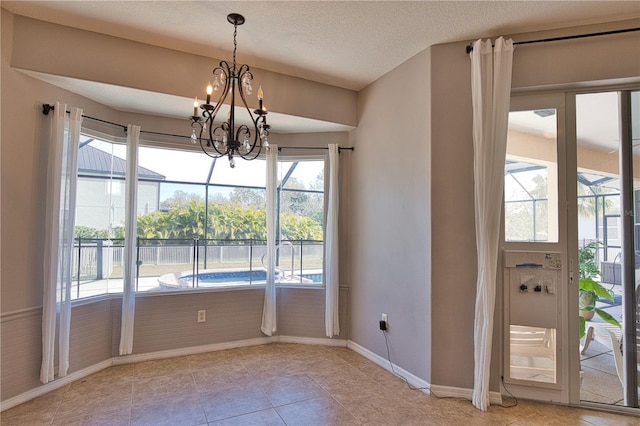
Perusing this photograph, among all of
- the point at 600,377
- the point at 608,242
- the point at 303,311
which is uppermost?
the point at 608,242

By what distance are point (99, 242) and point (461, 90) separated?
3.52 m

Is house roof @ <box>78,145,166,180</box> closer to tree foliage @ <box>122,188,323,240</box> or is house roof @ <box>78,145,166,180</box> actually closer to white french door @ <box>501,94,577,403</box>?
tree foliage @ <box>122,188,323,240</box>

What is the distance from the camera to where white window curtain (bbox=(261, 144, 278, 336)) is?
3592 mm

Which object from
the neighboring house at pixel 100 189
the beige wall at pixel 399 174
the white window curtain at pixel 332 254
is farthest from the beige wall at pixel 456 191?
the neighboring house at pixel 100 189

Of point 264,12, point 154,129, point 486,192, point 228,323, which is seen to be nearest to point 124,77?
point 154,129

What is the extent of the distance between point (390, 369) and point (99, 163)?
3.39m

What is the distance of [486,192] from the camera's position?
2389 millimetres

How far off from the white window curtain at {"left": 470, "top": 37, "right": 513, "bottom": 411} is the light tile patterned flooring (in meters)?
0.42

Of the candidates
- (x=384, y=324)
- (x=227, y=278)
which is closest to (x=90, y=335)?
(x=227, y=278)

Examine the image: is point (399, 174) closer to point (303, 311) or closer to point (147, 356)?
point (303, 311)

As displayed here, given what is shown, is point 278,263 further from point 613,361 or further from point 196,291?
point 613,361

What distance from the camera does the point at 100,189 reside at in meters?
3.03

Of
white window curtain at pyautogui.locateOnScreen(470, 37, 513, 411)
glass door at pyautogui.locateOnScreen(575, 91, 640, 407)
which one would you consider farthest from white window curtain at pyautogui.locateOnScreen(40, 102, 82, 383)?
glass door at pyautogui.locateOnScreen(575, 91, 640, 407)

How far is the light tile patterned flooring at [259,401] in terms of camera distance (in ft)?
7.22
